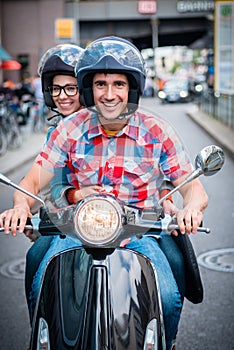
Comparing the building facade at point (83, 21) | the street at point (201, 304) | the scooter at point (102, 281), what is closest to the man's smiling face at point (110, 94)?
the scooter at point (102, 281)

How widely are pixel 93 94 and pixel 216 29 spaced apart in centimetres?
2128

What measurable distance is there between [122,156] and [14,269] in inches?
127

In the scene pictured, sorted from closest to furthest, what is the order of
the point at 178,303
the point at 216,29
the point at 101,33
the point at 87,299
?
1. the point at 87,299
2. the point at 178,303
3. the point at 216,29
4. the point at 101,33

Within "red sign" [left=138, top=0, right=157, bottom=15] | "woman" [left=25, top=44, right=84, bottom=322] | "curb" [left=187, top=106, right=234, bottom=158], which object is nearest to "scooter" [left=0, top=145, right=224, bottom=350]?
"woman" [left=25, top=44, right=84, bottom=322]

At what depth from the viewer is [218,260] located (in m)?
5.73

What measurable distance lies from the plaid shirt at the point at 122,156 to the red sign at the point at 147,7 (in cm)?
4070

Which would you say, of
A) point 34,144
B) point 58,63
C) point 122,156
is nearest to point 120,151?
point 122,156

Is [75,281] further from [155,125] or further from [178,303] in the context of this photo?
[155,125]

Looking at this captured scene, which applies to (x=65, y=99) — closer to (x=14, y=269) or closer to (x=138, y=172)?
(x=138, y=172)

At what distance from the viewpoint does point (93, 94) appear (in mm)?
2809

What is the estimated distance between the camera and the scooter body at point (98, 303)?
7.63 ft

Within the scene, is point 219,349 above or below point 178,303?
below

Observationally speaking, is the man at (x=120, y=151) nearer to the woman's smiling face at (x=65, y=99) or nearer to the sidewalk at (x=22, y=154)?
the woman's smiling face at (x=65, y=99)

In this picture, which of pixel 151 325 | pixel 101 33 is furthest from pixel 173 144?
pixel 101 33
